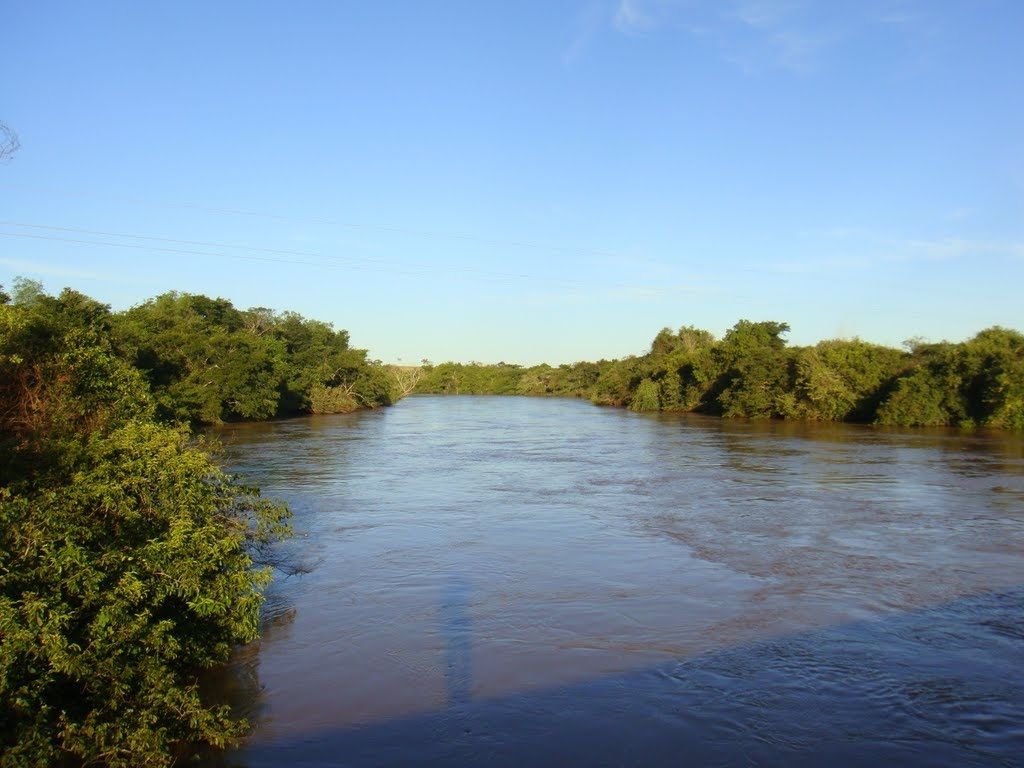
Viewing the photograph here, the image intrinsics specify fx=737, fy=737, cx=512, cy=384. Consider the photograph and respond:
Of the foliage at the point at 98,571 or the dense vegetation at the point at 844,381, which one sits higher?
the dense vegetation at the point at 844,381

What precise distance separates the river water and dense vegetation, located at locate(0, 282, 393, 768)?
0.79 m

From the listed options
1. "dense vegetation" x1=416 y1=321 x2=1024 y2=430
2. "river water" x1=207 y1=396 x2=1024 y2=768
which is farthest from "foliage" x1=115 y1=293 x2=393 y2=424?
"dense vegetation" x1=416 y1=321 x2=1024 y2=430

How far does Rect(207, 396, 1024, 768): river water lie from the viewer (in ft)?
20.0

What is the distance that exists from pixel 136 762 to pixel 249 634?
79.2 inches

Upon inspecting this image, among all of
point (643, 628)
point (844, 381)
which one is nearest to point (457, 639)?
point (643, 628)

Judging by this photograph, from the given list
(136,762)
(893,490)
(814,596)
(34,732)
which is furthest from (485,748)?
(893,490)

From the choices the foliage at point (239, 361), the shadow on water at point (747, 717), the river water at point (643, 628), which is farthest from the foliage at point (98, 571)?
the foliage at point (239, 361)

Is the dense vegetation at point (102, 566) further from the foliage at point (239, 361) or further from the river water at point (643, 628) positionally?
the foliage at point (239, 361)

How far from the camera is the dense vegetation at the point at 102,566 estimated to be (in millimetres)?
5066

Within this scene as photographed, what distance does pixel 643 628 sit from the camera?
8.65 meters

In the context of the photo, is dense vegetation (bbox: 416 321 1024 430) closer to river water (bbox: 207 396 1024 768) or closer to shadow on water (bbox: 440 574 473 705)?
river water (bbox: 207 396 1024 768)

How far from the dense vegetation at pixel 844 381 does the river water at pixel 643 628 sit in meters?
21.2

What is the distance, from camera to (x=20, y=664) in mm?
5039

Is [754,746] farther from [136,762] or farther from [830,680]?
[136,762]
